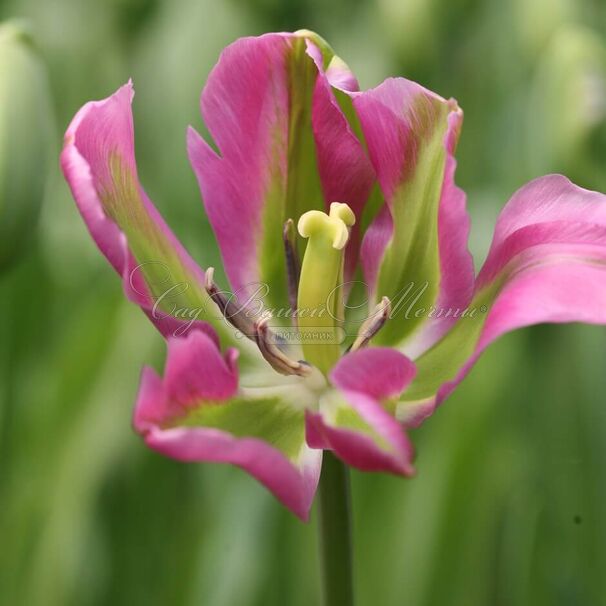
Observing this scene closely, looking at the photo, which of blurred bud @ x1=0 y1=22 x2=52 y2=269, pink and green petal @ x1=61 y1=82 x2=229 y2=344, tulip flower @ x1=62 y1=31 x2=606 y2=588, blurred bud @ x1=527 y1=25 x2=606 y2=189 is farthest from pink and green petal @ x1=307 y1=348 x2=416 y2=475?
blurred bud @ x1=527 y1=25 x2=606 y2=189

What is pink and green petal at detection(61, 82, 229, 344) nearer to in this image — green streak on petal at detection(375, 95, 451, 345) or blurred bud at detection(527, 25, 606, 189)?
green streak on petal at detection(375, 95, 451, 345)

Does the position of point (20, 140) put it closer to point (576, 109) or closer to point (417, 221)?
point (417, 221)

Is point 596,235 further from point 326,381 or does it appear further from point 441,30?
point 441,30

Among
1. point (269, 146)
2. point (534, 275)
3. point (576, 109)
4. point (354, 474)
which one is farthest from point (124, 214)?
point (354, 474)

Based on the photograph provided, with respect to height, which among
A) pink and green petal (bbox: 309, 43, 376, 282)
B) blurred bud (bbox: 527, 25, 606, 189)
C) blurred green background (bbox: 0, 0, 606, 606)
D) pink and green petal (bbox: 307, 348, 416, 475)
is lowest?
blurred green background (bbox: 0, 0, 606, 606)

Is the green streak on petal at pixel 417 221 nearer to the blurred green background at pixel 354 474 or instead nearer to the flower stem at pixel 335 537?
the flower stem at pixel 335 537

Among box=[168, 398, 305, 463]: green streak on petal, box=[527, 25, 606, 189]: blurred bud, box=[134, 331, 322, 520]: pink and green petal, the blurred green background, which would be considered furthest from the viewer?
the blurred green background

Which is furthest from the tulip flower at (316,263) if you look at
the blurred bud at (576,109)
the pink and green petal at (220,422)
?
the blurred bud at (576,109)
